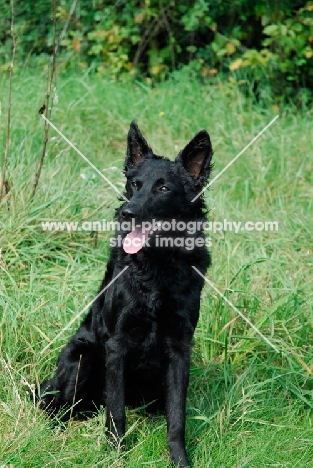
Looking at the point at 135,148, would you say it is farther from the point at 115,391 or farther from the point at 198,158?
the point at 115,391

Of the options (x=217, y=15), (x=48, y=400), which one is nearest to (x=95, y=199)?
(x=48, y=400)

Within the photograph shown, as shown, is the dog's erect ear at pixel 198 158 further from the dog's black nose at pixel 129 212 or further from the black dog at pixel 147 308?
the dog's black nose at pixel 129 212

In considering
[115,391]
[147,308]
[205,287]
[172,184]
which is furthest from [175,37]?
[115,391]

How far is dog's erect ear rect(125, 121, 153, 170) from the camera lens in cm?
361

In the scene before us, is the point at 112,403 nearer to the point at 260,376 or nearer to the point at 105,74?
the point at 260,376

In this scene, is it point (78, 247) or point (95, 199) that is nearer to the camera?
point (78, 247)

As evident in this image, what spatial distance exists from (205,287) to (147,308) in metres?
1.19

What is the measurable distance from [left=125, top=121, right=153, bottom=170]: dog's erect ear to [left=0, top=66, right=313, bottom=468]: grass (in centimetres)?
91

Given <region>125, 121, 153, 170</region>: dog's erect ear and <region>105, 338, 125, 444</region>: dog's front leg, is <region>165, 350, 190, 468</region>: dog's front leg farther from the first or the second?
<region>125, 121, 153, 170</region>: dog's erect ear

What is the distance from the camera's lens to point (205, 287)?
4.43 meters

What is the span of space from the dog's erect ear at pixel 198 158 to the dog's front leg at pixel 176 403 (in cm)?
89

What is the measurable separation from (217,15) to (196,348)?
21.7 feet

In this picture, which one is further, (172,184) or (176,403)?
(172,184)

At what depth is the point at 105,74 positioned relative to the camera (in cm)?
902
